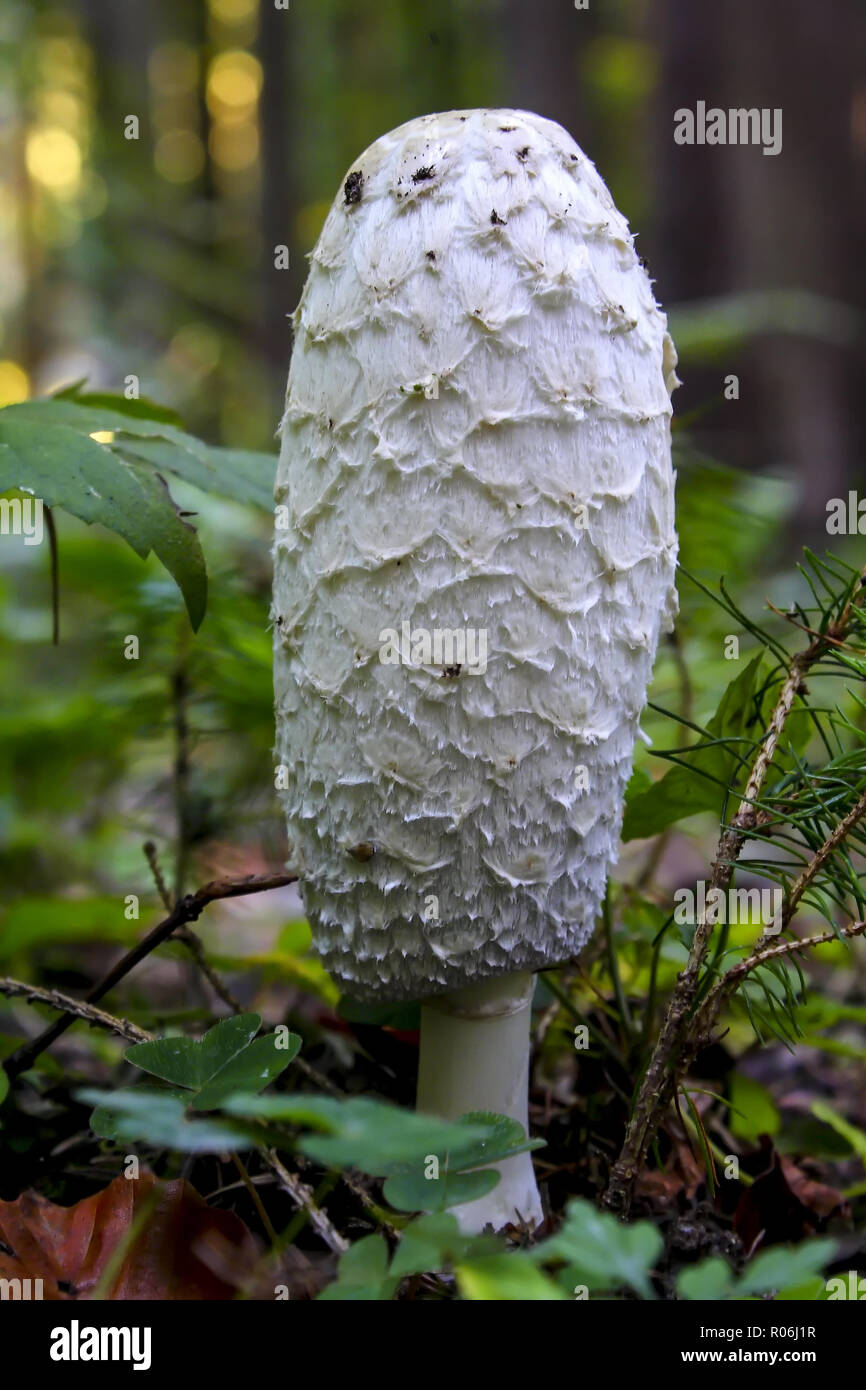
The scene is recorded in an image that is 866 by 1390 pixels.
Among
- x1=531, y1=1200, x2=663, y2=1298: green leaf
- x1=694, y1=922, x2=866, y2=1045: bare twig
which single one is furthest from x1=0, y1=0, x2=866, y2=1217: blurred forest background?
x1=531, y1=1200, x2=663, y2=1298: green leaf

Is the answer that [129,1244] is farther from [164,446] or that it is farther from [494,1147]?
[164,446]

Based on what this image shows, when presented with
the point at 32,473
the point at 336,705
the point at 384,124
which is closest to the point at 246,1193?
the point at 336,705

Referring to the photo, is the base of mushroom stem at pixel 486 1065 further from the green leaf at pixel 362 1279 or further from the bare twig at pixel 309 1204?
the green leaf at pixel 362 1279

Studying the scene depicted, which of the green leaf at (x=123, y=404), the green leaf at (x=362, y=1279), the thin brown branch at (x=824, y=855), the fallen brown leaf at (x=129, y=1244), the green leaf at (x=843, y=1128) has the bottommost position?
the green leaf at (x=843, y=1128)

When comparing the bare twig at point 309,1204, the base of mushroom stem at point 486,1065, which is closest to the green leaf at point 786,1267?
the bare twig at point 309,1204

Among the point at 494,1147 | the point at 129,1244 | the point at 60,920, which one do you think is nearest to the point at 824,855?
the point at 494,1147

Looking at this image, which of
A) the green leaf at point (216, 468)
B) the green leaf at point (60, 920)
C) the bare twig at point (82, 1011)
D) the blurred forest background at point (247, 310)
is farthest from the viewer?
the blurred forest background at point (247, 310)

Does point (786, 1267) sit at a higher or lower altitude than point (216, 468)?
lower
